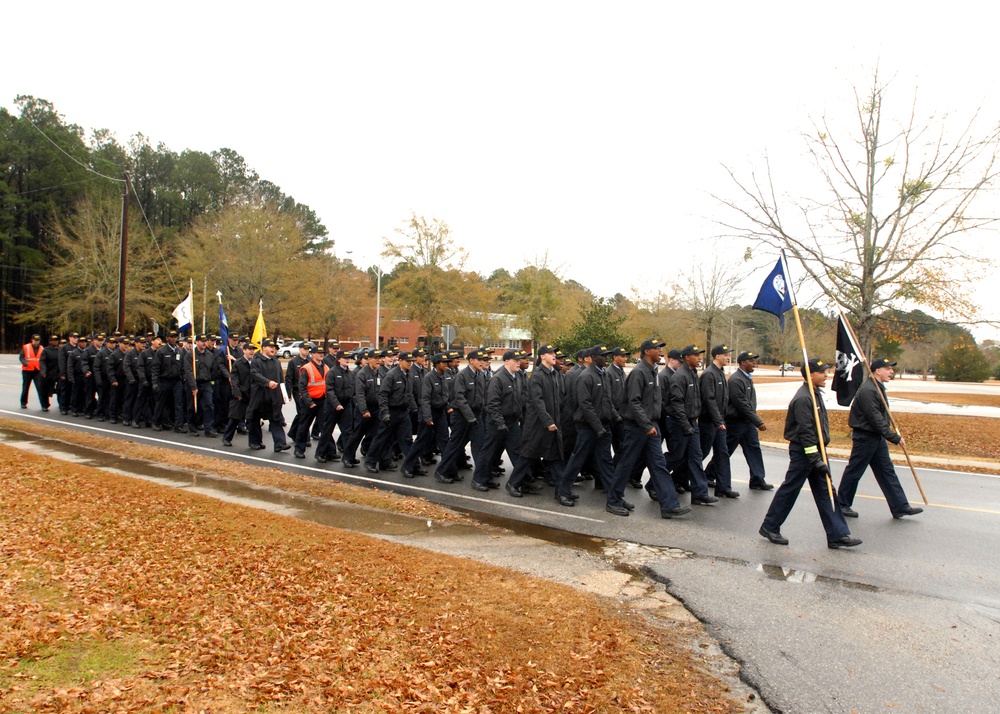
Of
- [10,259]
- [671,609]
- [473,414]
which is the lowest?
[671,609]

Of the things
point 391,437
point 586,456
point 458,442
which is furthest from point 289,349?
point 586,456

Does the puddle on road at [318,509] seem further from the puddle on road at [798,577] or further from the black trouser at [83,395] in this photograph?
the black trouser at [83,395]

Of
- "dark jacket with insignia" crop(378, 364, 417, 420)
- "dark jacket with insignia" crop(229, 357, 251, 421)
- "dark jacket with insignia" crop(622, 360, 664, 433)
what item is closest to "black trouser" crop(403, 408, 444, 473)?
"dark jacket with insignia" crop(378, 364, 417, 420)

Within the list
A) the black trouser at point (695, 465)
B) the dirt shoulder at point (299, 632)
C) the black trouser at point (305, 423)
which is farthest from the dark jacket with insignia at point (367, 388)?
the black trouser at point (695, 465)

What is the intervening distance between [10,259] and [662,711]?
73844 millimetres

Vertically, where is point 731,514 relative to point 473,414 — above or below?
below

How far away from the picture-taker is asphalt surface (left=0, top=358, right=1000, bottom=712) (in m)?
A: 4.43

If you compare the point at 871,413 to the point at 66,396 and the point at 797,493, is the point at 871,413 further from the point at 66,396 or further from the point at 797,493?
the point at 66,396

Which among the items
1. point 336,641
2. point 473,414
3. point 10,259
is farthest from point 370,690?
point 10,259

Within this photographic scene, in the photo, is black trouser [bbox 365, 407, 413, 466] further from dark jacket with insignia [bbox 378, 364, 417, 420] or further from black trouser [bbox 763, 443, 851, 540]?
black trouser [bbox 763, 443, 851, 540]

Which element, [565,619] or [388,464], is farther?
[388,464]

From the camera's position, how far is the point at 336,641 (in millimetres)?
4504

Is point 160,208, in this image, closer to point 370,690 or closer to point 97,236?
point 97,236

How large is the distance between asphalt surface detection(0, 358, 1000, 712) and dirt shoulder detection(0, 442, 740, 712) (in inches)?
27.2
